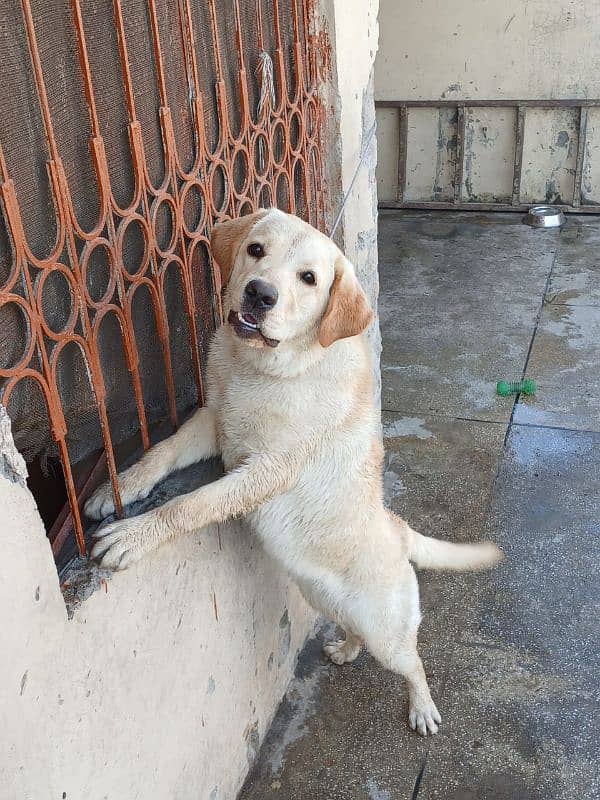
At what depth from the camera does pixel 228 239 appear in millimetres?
2354

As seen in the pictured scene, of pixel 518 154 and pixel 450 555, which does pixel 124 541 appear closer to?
pixel 450 555

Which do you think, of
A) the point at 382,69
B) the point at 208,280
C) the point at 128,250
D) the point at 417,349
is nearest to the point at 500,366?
the point at 417,349

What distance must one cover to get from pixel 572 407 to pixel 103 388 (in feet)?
12.4

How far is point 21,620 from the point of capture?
1592 mm

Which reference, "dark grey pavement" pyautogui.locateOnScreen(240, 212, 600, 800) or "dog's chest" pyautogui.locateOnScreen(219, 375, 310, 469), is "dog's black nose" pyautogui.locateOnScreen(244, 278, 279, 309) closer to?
"dog's chest" pyautogui.locateOnScreen(219, 375, 310, 469)

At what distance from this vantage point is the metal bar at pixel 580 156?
8281 millimetres

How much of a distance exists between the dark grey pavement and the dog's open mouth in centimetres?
163

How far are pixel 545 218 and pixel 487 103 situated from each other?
137 centimetres

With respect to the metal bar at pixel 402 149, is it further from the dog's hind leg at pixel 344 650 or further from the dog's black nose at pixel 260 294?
the dog's black nose at pixel 260 294

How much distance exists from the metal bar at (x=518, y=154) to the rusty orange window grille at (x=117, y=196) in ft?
19.9

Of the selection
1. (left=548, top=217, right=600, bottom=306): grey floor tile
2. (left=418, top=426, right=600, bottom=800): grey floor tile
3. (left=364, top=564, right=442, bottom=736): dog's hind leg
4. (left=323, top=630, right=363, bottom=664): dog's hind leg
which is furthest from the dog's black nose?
(left=548, top=217, right=600, bottom=306): grey floor tile

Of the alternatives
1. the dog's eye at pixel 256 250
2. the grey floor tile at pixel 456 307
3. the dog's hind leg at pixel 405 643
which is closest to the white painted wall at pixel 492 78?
the grey floor tile at pixel 456 307

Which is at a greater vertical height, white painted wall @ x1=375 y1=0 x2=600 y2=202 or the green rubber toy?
white painted wall @ x1=375 y1=0 x2=600 y2=202

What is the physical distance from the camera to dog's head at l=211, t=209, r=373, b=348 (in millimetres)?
2162
